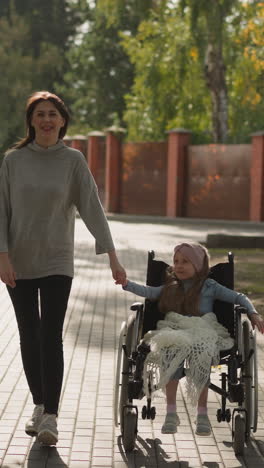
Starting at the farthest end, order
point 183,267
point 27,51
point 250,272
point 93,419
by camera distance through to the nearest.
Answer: point 27,51 < point 250,272 < point 93,419 < point 183,267

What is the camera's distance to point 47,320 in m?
5.09

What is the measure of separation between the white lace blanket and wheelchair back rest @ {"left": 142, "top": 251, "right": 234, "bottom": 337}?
1.34ft

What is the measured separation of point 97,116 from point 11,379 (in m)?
50.4

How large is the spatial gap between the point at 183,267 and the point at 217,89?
3017cm

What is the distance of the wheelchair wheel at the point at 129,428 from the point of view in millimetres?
4969

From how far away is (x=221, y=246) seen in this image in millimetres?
18828

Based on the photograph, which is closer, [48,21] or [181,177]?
[181,177]

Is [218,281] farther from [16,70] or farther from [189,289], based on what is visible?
[16,70]

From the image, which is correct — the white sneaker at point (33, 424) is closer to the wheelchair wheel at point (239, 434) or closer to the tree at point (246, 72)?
the wheelchair wheel at point (239, 434)

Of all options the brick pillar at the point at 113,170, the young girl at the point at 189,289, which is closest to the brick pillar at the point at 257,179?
the brick pillar at the point at 113,170

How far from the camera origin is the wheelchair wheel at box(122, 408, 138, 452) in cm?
497

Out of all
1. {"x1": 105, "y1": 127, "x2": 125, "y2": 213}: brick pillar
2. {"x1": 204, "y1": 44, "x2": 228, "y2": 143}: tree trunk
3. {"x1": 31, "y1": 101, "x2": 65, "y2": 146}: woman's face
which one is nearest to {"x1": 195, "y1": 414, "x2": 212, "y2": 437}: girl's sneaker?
{"x1": 31, "y1": 101, "x2": 65, "y2": 146}: woman's face

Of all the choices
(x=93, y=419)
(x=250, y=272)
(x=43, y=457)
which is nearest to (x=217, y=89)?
(x=250, y=272)

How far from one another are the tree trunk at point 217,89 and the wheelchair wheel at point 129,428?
29.3 meters
